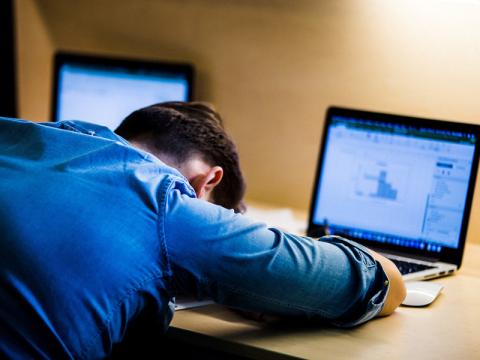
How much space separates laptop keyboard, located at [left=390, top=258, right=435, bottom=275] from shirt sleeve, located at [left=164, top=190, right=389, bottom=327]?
0.38m

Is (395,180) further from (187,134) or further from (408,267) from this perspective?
(187,134)

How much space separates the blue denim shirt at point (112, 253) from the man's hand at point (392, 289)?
0.51 feet

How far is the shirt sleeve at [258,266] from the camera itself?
102 cm

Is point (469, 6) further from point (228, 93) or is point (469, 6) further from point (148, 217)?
point (148, 217)

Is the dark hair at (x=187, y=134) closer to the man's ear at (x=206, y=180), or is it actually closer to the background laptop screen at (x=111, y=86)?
the man's ear at (x=206, y=180)

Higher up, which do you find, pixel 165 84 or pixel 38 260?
pixel 165 84

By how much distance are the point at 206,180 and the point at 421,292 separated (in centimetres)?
48

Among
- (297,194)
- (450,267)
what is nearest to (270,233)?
(450,267)

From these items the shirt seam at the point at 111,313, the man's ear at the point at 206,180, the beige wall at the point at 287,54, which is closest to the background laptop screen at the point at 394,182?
the beige wall at the point at 287,54

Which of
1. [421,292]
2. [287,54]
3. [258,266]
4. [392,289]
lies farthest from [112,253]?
[287,54]

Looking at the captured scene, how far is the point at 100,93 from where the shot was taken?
2.15 metres

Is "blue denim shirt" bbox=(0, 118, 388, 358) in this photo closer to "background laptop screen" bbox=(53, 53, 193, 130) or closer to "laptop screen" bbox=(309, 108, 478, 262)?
"laptop screen" bbox=(309, 108, 478, 262)

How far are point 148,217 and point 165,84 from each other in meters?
1.16

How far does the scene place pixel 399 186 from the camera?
1678 millimetres
